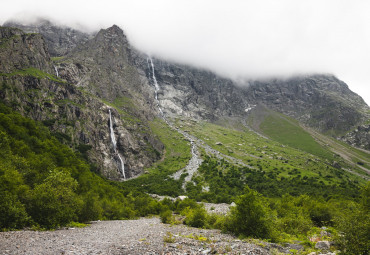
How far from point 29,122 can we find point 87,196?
57446 millimetres

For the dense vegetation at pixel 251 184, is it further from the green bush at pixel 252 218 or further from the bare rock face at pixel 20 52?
the bare rock face at pixel 20 52

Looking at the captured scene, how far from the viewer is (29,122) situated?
8350cm

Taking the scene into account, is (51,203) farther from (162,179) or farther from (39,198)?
(162,179)

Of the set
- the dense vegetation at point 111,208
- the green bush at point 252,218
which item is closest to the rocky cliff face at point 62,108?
the dense vegetation at point 111,208

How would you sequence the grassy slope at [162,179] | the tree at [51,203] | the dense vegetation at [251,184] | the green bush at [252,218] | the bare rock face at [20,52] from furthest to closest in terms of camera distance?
the bare rock face at [20,52]
the grassy slope at [162,179]
the dense vegetation at [251,184]
the tree at [51,203]
the green bush at [252,218]

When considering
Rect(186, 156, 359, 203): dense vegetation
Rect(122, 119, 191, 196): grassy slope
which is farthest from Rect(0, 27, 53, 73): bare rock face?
Rect(186, 156, 359, 203): dense vegetation

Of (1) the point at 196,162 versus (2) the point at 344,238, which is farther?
(1) the point at 196,162

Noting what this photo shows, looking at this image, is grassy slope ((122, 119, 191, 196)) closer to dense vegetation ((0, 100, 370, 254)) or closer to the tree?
dense vegetation ((0, 100, 370, 254))

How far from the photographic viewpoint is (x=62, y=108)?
14175 centimetres

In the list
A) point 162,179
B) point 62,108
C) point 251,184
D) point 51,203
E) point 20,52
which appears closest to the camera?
point 51,203

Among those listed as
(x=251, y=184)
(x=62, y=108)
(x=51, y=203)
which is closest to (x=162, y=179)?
(x=251, y=184)

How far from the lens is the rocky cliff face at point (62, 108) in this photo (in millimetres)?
127562

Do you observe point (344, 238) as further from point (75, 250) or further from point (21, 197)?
point (21, 197)

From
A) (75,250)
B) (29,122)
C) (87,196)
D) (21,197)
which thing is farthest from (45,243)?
(29,122)
